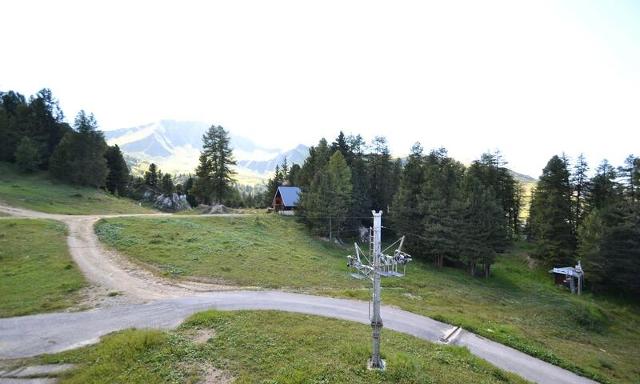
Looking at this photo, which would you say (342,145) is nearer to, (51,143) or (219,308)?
(219,308)

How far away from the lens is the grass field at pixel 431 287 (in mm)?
24328

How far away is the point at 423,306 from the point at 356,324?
30.3ft

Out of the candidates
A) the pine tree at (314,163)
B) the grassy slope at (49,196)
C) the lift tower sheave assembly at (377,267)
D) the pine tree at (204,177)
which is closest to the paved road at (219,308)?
the lift tower sheave assembly at (377,267)

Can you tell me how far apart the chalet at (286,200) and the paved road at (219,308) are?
1611 inches

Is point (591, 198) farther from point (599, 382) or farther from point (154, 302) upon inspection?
point (154, 302)

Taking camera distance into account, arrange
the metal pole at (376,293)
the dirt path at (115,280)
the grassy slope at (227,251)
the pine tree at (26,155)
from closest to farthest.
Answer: the metal pole at (376,293) < the dirt path at (115,280) < the grassy slope at (227,251) < the pine tree at (26,155)

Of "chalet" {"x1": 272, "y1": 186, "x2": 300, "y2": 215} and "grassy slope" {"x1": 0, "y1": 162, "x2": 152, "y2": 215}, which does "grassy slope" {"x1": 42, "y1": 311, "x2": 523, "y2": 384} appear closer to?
"grassy slope" {"x1": 0, "y1": 162, "x2": 152, "y2": 215}

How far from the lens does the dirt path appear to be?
23875mm

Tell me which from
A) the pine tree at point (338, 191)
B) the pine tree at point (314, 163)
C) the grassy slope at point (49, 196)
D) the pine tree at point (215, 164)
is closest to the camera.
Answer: the grassy slope at point (49, 196)

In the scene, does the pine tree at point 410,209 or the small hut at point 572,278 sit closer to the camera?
the small hut at point 572,278

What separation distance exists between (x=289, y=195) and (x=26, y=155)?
173ft

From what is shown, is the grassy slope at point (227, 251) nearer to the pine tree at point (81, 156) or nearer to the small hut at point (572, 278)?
the small hut at point (572, 278)

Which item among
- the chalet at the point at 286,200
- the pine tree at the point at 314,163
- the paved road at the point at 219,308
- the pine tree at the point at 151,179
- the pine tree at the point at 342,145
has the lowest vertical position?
the paved road at the point at 219,308

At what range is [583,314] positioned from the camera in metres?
34.2
